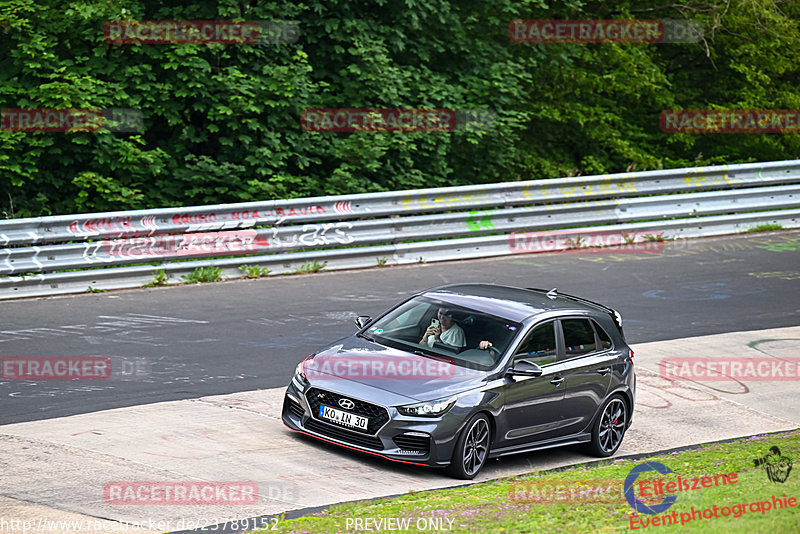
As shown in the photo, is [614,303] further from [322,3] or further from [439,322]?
[322,3]

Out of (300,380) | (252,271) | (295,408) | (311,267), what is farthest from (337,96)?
(295,408)

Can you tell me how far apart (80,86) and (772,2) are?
15.8 m

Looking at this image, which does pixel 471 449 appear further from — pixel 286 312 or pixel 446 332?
pixel 286 312

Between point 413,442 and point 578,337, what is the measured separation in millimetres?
2387

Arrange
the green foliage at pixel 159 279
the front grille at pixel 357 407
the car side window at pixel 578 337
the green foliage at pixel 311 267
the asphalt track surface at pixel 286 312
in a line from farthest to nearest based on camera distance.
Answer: the green foliage at pixel 311 267 → the green foliage at pixel 159 279 → the asphalt track surface at pixel 286 312 → the car side window at pixel 578 337 → the front grille at pixel 357 407

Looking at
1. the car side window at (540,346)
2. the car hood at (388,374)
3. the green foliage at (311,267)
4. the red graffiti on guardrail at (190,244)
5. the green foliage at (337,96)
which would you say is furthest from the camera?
the green foliage at (337,96)

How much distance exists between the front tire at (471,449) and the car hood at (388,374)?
345 millimetres

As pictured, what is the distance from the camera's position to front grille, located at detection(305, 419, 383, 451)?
9.38 meters

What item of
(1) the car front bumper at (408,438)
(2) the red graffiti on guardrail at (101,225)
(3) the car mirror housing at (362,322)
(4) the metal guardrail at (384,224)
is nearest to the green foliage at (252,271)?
(4) the metal guardrail at (384,224)

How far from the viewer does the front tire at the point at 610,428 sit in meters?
10.8

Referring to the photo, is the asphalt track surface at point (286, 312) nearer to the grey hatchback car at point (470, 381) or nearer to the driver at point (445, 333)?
the grey hatchback car at point (470, 381)

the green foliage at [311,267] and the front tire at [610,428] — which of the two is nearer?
the front tire at [610,428]

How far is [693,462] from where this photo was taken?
376 inches

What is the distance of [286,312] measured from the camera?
1493cm
